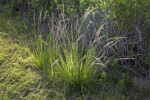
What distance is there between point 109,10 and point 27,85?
2107 mm

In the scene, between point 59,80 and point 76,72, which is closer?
point 76,72

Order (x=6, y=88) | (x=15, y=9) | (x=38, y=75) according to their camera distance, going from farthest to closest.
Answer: (x=15, y=9) < (x=38, y=75) < (x=6, y=88)

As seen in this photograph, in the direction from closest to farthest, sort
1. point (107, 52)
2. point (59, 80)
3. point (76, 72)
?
1. point (76, 72)
2. point (59, 80)
3. point (107, 52)

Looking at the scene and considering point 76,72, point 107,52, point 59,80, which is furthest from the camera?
point 107,52

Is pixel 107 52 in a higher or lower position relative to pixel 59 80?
higher

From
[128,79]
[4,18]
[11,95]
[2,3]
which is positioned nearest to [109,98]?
[128,79]

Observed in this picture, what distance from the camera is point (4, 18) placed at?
18.6 ft

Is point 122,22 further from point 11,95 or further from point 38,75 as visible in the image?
point 11,95

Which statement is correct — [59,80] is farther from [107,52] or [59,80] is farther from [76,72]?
[107,52]

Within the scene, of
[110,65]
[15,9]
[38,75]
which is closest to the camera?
[38,75]

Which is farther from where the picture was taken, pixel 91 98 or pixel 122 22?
pixel 122 22

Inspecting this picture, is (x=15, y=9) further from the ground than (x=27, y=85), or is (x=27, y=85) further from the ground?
(x=15, y=9)

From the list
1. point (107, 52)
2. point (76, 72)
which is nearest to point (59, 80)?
point (76, 72)

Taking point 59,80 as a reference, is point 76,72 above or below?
above
